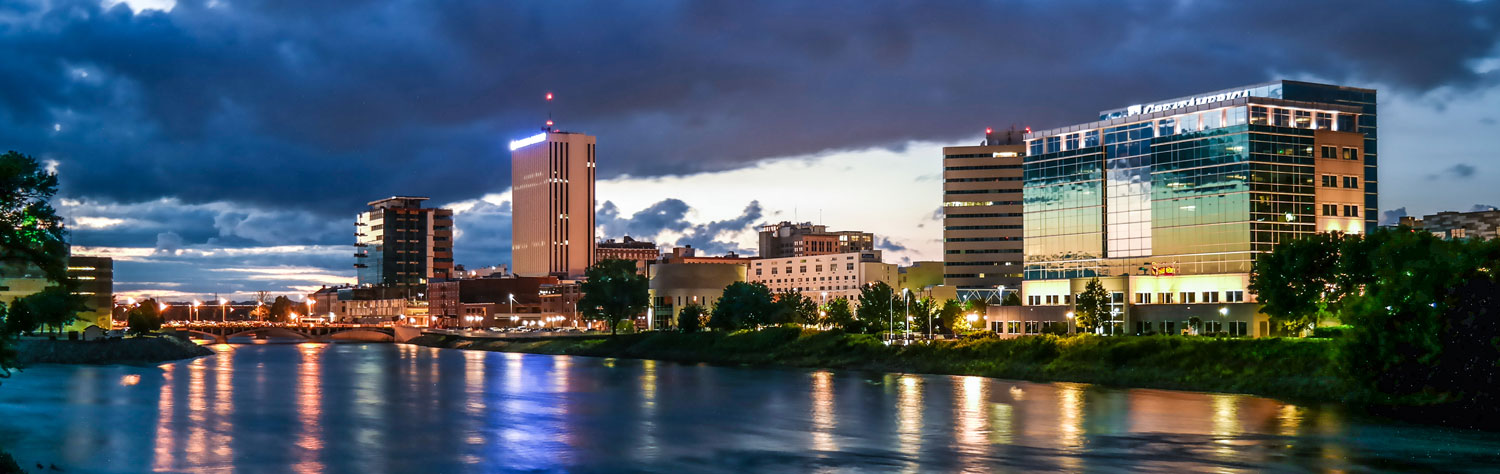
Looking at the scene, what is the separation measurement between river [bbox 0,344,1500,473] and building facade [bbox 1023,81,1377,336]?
163 feet

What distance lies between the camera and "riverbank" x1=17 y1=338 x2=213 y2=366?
5861 inches

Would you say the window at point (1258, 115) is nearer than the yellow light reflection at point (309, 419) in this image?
No

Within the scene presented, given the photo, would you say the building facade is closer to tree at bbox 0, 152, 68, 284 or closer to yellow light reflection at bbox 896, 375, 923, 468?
yellow light reflection at bbox 896, 375, 923, 468

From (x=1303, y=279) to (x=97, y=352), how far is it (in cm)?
13176

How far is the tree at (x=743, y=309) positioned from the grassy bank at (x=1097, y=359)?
13.4 meters

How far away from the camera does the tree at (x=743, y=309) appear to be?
174 metres

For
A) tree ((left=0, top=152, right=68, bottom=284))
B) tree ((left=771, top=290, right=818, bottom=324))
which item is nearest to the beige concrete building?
tree ((left=771, top=290, right=818, bottom=324))

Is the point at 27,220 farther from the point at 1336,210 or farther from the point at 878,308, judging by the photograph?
the point at 1336,210

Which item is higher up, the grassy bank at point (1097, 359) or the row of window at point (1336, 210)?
the row of window at point (1336, 210)

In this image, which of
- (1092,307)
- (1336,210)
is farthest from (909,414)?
(1336,210)

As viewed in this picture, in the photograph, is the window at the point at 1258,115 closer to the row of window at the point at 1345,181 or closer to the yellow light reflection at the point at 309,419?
the row of window at the point at 1345,181

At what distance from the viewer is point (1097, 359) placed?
106m

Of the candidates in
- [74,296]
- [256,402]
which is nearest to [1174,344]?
[256,402]

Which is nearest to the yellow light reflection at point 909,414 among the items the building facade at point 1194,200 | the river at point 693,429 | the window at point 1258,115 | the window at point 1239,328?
the river at point 693,429
